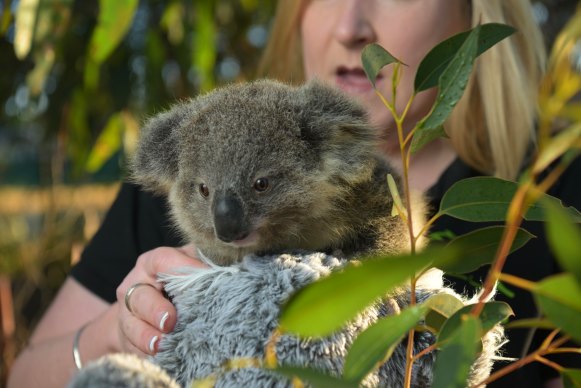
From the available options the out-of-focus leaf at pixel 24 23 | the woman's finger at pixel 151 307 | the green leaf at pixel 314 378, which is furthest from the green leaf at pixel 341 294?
the out-of-focus leaf at pixel 24 23

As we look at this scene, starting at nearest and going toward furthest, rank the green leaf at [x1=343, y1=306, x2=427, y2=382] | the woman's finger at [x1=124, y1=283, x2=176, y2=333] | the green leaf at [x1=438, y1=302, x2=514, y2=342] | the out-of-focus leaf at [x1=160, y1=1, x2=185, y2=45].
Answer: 1. the green leaf at [x1=343, y1=306, x2=427, y2=382]
2. the green leaf at [x1=438, y1=302, x2=514, y2=342]
3. the woman's finger at [x1=124, y1=283, x2=176, y2=333]
4. the out-of-focus leaf at [x1=160, y1=1, x2=185, y2=45]

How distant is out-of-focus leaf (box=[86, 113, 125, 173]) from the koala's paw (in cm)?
209

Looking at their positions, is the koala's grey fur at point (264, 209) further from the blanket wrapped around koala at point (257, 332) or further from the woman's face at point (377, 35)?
the woman's face at point (377, 35)

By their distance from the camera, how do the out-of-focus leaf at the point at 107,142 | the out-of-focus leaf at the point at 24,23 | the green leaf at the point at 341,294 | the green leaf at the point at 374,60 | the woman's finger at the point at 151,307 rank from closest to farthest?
the green leaf at the point at 341,294 → the green leaf at the point at 374,60 → the woman's finger at the point at 151,307 → the out-of-focus leaf at the point at 24,23 → the out-of-focus leaf at the point at 107,142

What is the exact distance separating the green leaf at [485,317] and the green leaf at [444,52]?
0.82 ft

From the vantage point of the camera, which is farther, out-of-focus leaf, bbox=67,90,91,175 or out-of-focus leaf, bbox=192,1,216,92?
out-of-focus leaf, bbox=67,90,91,175

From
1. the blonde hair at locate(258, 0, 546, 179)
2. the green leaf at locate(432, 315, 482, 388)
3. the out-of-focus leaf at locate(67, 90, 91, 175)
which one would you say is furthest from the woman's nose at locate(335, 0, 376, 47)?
the out-of-focus leaf at locate(67, 90, 91, 175)

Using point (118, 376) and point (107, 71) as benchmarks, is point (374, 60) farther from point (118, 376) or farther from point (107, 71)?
point (107, 71)

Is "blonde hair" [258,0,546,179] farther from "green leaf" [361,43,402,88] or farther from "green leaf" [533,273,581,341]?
"green leaf" [533,273,581,341]

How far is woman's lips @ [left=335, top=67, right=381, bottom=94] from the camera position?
179cm

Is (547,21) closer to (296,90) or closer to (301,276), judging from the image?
(296,90)

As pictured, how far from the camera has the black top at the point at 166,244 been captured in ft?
6.02

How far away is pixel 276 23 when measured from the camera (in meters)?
2.45

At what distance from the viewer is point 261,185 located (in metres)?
1.12
